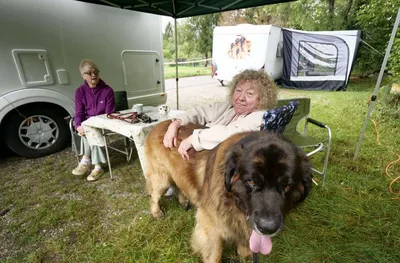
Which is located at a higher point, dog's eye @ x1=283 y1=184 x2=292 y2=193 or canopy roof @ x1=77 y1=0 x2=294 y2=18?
canopy roof @ x1=77 y1=0 x2=294 y2=18

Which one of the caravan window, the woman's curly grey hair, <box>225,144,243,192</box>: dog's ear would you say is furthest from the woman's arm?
the caravan window

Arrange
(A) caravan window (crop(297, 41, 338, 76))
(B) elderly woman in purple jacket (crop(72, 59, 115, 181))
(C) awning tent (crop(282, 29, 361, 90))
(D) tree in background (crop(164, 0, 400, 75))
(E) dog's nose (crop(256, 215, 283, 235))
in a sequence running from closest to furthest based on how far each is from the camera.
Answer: (E) dog's nose (crop(256, 215, 283, 235))
(B) elderly woman in purple jacket (crop(72, 59, 115, 181))
(D) tree in background (crop(164, 0, 400, 75))
(C) awning tent (crop(282, 29, 361, 90))
(A) caravan window (crop(297, 41, 338, 76))

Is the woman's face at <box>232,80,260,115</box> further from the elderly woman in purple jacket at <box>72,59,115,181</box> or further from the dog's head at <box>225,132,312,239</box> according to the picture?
the elderly woman in purple jacket at <box>72,59,115,181</box>

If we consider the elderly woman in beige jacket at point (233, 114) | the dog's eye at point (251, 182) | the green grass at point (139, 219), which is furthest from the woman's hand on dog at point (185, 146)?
the green grass at point (139, 219)

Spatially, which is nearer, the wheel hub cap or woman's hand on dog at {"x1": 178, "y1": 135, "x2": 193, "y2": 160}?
woman's hand on dog at {"x1": 178, "y1": 135, "x2": 193, "y2": 160}

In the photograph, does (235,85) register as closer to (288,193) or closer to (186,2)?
(288,193)

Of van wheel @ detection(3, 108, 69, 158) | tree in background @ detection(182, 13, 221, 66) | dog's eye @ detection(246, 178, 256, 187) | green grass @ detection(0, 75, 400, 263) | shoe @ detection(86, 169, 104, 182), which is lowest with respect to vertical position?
green grass @ detection(0, 75, 400, 263)

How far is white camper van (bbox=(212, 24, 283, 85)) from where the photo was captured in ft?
34.8

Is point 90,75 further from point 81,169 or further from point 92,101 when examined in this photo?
point 81,169

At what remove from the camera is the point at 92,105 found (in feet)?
11.0

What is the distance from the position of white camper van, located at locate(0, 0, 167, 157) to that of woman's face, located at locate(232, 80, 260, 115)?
321 cm

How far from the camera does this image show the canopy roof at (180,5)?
385 centimetres

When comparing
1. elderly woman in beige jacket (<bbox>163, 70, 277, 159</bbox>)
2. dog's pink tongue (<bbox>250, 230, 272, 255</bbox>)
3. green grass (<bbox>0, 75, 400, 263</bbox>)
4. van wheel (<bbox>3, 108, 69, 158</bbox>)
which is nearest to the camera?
dog's pink tongue (<bbox>250, 230, 272, 255</bbox>)

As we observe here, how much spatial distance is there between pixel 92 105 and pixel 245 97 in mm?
2594
